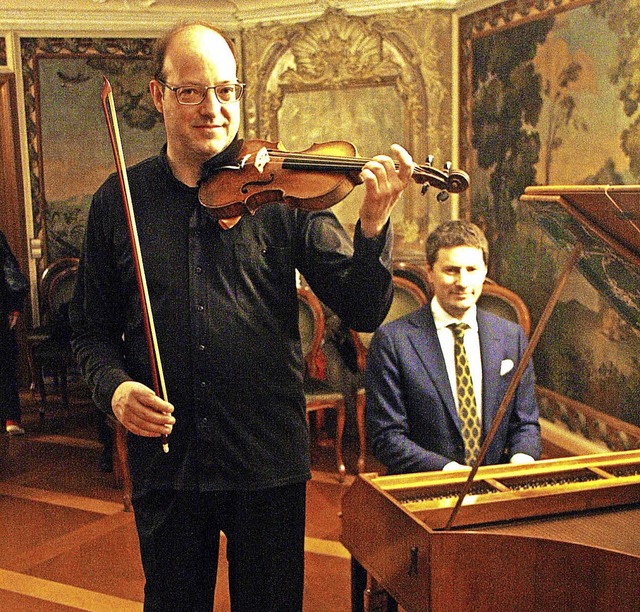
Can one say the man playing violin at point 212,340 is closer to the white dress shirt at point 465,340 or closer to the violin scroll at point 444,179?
the violin scroll at point 444,179

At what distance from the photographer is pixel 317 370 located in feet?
15.2

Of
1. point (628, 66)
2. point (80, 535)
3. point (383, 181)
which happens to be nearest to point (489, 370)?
point (383, 181)

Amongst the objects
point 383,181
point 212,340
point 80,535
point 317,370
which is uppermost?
point 383,181

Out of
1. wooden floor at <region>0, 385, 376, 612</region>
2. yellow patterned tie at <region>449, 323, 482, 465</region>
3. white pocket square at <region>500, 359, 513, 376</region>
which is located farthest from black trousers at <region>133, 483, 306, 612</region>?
wooden floor at <region>0, 385, 376, 612</region>

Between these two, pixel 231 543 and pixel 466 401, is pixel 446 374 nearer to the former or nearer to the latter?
pixel 466 401

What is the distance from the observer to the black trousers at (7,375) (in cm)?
461

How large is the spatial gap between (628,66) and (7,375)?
3474mm

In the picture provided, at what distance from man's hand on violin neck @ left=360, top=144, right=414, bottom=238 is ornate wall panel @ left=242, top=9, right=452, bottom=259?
14.2ft

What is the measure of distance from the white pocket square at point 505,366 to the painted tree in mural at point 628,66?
1.89 metres

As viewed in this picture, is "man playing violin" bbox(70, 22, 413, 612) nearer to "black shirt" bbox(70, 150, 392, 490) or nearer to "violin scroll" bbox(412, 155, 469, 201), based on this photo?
"black shirt" bbox(70, 150, 392, 490)

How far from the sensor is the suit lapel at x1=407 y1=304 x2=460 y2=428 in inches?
92.9

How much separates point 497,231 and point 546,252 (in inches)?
22.9

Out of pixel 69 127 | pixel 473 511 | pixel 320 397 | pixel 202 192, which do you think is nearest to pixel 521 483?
pixel 473 511

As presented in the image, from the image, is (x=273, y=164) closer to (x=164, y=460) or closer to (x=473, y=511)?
(x=164, y=460)
